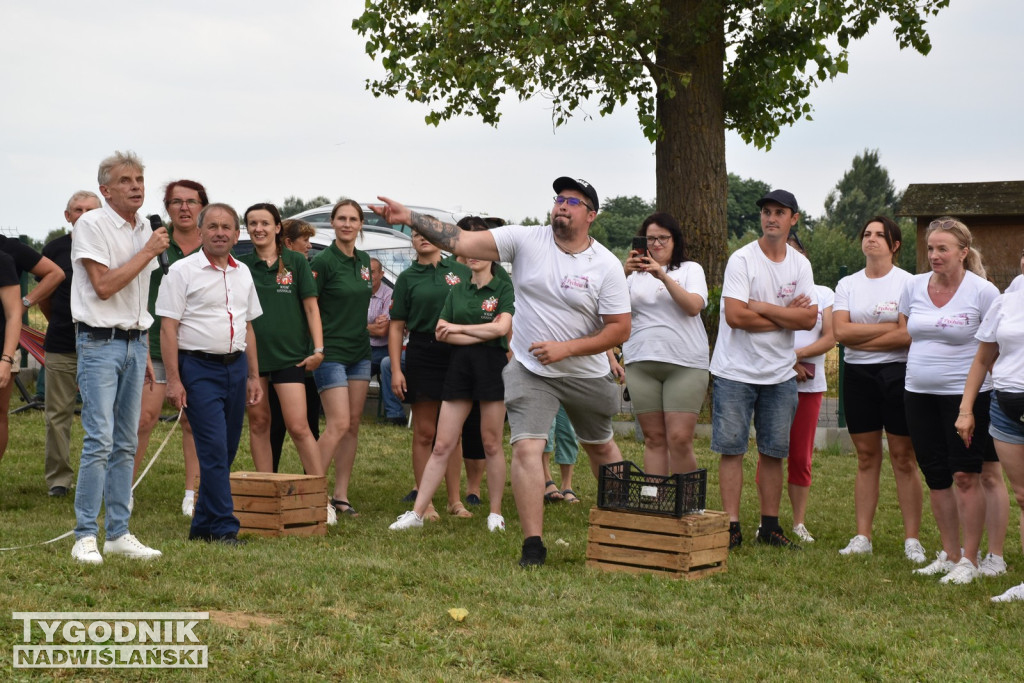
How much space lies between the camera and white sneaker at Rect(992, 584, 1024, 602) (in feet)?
19.0

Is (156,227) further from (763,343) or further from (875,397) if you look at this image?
(875,397)

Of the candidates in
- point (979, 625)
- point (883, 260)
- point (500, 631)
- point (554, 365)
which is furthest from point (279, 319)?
point (979, 625)

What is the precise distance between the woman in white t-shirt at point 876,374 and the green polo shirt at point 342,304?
3.27 meters

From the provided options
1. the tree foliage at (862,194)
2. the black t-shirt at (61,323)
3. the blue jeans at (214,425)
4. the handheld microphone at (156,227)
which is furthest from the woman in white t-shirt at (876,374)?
the tree foliage at (862,194)

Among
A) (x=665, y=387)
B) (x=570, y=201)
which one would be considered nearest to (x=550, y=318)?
(x=570, y=201)

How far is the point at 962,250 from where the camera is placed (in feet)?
21.1

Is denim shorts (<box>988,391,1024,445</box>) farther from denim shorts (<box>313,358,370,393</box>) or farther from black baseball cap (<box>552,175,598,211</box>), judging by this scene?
denim shorts (<box>313,358,370,393</box>)

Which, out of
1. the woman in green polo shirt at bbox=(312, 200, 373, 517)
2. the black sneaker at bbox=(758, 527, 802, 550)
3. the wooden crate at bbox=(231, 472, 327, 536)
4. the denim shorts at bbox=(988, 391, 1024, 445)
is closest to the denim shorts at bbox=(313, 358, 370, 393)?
the woman in green polo shirt at bbox=(312, 200, 373, 517)

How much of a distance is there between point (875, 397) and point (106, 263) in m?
4.67

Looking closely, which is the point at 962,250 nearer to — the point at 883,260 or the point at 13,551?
the point at 883,260

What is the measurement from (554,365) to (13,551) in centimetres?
306

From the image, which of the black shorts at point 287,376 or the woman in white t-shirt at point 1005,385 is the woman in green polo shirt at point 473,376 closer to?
the black shorts at point 287,376

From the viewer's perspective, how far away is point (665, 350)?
718cm

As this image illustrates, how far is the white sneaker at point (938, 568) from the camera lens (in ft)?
21.6
